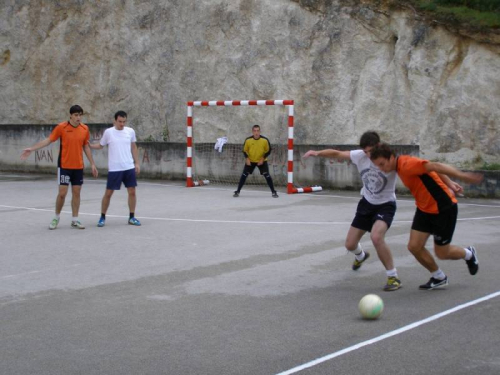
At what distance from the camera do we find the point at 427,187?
827 cm

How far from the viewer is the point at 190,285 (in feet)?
28.8

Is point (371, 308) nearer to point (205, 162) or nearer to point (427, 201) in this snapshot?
point (427, 201)

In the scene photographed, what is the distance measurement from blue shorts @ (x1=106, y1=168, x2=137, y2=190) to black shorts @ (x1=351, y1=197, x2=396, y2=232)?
5.70 metres

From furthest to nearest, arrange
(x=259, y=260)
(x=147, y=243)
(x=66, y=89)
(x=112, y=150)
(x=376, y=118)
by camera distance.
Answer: (x=66, y=89) → (x=376, y=118) → (x=112, y=150) → (x=147, y=243) → (x=259, y=260)

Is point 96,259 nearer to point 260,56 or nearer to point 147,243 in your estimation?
point 147,243

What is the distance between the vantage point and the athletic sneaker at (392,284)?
8447 mm

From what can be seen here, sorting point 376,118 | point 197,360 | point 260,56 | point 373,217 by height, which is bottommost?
point 197,360

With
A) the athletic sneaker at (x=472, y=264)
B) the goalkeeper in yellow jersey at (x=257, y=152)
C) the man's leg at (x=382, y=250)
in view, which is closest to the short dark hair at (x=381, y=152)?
the man's leg at (x=382, y=250)

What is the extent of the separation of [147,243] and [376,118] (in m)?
13.1

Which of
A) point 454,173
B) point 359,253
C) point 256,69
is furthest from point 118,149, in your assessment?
point 256,69

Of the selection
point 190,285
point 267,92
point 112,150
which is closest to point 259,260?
point 190,285

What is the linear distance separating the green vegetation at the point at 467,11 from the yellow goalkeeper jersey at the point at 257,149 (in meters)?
6.81

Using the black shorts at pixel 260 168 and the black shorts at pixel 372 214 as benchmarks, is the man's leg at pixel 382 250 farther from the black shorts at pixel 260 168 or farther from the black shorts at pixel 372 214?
the black shorts at pixel 260 168

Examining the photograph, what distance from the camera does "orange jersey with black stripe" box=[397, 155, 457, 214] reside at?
26.9ft
